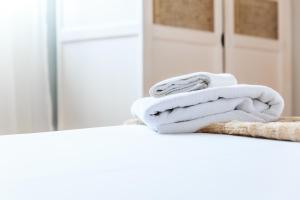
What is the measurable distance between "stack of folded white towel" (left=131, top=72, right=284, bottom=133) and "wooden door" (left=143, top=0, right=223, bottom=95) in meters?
0.96

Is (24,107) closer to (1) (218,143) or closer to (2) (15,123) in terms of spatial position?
(2) (15,123)

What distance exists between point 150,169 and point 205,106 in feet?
1.49

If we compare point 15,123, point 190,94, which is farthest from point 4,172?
point 15,123

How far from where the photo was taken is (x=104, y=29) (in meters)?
2.08

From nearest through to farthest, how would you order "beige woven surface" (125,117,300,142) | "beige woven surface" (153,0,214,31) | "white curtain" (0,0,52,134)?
"beige woven surface" (125,117,300,142) < "white curtain" (0,0,52,134) < "beige woven surface" (153,0,214,31)

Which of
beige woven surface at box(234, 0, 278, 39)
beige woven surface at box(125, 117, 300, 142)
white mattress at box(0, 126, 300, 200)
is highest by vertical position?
beige woven surface at box(234, 0, 278, 39)

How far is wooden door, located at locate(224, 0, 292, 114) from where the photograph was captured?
7.97 ft

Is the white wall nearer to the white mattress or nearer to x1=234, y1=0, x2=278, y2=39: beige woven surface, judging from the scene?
x1=234, y1=0, x2=278, y2=39: beige woven surface

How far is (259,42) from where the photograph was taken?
2.58 metres

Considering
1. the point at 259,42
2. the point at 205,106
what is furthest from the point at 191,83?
the point at 259,42

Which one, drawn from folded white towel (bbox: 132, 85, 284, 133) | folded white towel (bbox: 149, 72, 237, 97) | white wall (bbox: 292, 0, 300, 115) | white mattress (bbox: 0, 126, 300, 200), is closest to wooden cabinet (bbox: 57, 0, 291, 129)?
white wall (bbox: 292, 0, 300, 115)

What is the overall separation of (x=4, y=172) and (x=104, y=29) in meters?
1.61

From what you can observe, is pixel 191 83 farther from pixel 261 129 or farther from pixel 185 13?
pixel 185 13

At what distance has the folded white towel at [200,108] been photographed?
96cm
